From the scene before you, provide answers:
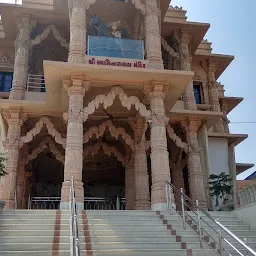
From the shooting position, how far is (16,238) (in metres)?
6.59

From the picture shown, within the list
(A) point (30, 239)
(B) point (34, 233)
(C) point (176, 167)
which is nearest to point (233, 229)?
(B) point (34, 233)

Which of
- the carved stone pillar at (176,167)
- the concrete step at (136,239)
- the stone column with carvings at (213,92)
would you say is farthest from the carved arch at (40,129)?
the stone column with carvings at (213,92)

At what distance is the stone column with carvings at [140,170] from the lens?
12.3 meters

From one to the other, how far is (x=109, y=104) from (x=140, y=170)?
293 cm

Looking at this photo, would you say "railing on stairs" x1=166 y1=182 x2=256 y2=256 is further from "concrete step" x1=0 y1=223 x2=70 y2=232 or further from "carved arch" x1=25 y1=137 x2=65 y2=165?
"carved arch" x1=25 y1=137 x2=65 y2=165

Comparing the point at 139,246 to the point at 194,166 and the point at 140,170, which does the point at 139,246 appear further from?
the point at 194,166

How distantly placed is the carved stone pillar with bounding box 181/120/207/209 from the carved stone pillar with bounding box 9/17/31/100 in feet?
20.9

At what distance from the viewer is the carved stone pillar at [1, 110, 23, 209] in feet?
38.3

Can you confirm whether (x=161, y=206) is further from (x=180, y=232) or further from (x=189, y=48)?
(x=189, y=48)

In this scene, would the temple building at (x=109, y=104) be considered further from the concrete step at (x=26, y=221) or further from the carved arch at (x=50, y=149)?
the concrete step at (x=26, y=221)

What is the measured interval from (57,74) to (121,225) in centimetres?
502

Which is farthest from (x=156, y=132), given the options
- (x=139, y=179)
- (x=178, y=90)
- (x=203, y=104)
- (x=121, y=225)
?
(x=203, y=104)

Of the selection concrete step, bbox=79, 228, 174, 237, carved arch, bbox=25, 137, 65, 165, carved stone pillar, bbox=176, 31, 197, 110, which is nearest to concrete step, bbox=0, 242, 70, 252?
concrete step, bbox=79, 228, 174, 237

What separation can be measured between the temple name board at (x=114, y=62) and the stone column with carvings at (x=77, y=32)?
29 centimetres
